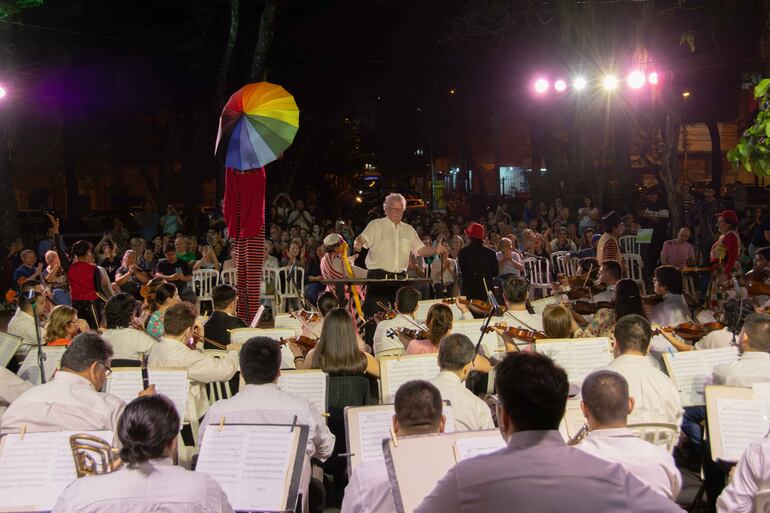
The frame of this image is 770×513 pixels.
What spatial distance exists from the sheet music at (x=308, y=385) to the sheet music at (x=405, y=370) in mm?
386

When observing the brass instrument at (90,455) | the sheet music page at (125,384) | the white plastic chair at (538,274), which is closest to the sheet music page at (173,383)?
the sheet music page at (125,384)

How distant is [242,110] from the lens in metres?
9.61

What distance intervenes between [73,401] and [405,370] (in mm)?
2023

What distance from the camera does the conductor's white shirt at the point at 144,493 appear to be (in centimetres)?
320

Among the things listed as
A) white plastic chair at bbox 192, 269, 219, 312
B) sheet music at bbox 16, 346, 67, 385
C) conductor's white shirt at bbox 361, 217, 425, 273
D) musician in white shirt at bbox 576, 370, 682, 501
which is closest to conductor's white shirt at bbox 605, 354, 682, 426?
musician in white shirt at bbox 576, 370, 682, 501

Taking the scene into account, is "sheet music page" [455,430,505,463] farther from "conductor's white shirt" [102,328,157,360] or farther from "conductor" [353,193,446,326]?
"conductor" [353,193,446,326]

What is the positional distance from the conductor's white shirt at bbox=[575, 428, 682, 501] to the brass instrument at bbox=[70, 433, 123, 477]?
2062 millimetres

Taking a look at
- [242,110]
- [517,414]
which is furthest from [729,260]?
[517,414]

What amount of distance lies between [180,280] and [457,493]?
1142 cm

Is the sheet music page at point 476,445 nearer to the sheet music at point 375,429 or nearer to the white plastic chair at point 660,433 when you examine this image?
the sheet music at point 375,429

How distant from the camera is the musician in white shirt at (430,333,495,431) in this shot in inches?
194

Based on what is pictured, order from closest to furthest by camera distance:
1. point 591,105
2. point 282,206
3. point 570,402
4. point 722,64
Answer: point 570,402 < point 282,206 < point 591,105 < point 722,64

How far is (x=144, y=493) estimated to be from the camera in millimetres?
3252

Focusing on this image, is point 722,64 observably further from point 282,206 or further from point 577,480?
point 577,480
